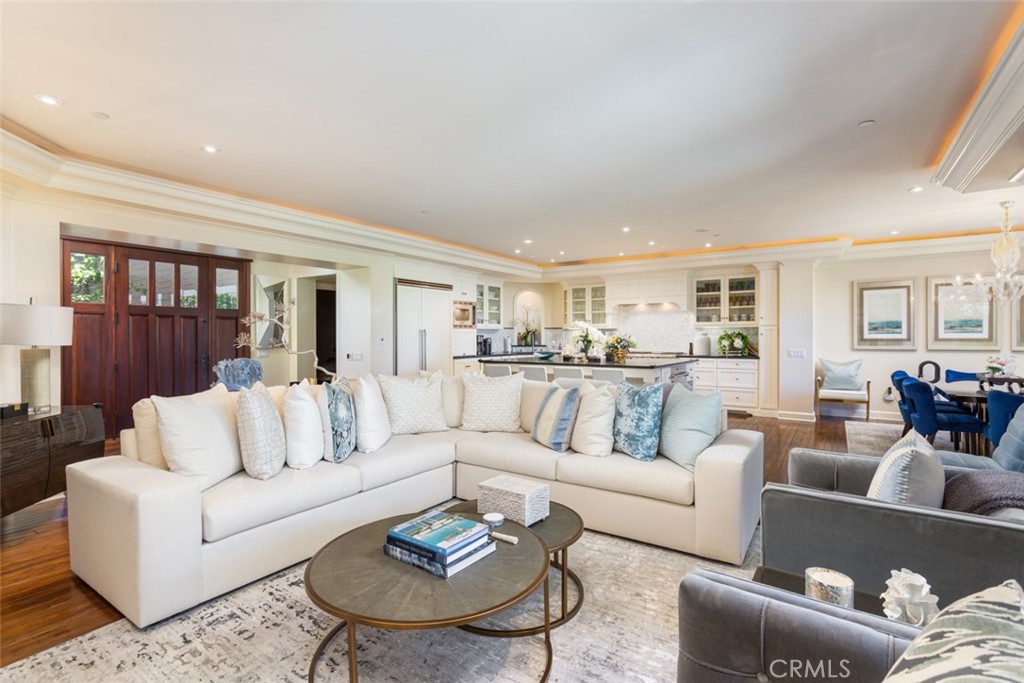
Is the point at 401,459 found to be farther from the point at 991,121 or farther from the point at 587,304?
the point at 587,304

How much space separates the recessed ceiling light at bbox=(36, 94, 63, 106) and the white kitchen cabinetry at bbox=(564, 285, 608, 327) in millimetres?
7904

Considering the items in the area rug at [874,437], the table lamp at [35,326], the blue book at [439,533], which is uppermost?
the table lamp at [35,326]

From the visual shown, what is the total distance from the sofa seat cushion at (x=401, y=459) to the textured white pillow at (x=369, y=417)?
0.06 m

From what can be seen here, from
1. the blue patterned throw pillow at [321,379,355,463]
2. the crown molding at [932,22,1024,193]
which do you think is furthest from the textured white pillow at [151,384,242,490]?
the crown molding at [932,22,1024,193]

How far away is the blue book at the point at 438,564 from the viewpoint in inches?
66.6

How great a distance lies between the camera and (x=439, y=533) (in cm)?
183

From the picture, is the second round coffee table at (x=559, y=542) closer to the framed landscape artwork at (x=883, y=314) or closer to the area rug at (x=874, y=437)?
the area rug at (x=874, y=437)

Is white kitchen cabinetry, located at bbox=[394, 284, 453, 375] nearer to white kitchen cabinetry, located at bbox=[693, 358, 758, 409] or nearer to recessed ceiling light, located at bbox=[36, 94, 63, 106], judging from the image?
recessed ceiling light, located at bbox=[36, 94, 63, 106]

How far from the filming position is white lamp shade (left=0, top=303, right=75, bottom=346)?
10.1 feet

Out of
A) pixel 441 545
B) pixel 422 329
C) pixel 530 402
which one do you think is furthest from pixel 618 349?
pixel 441 545

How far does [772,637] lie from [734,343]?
25.9 feet

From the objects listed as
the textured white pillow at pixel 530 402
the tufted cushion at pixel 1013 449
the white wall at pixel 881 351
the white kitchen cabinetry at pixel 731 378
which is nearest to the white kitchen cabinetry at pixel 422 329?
the textured white pillow at pixel 530 402

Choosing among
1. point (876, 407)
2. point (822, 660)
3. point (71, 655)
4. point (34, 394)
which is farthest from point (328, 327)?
point (876, 407)

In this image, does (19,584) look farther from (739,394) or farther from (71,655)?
(739,394)
